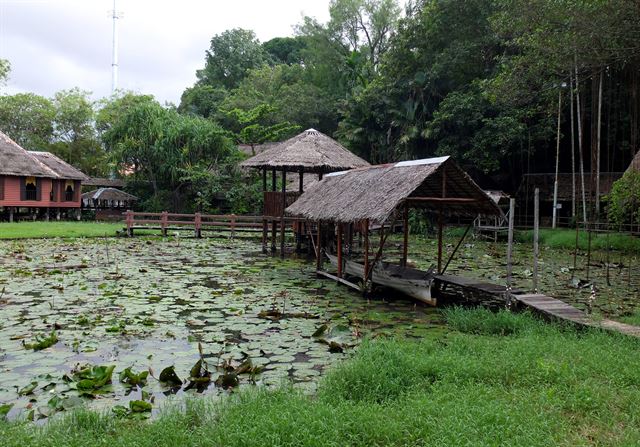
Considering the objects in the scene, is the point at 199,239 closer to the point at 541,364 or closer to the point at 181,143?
the point at 181,143

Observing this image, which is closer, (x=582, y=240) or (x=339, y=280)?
(x=339, y=280)

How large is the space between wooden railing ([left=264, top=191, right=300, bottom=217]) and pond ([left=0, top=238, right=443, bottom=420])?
13.2 feet

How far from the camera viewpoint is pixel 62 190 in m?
33.3

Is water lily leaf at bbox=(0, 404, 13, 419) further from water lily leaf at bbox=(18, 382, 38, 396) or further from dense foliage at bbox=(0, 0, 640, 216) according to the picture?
dense foliage at bbox=(0, 0, 640, 216)

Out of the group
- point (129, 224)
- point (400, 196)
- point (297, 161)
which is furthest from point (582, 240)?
point (129, 224)

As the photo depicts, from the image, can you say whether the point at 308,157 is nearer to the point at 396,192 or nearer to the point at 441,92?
the point at 396,192

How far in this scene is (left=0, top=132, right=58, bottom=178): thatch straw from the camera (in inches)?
1143

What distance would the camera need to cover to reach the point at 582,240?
2070 cm

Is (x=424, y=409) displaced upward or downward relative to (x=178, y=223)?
downward

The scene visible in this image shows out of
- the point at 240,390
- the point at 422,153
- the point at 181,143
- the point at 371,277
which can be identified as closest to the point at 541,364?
the point at 240,390

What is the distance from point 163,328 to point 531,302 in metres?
5.63

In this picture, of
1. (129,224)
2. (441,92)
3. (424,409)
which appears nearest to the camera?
(424,409)

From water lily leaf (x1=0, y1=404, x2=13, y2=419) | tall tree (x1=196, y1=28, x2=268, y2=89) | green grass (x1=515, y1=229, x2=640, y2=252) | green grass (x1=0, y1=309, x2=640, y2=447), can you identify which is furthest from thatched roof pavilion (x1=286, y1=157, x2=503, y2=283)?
tall tree (x1=196, y1=28, x2=268, y2=89)

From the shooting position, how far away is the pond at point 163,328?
5.19 m
